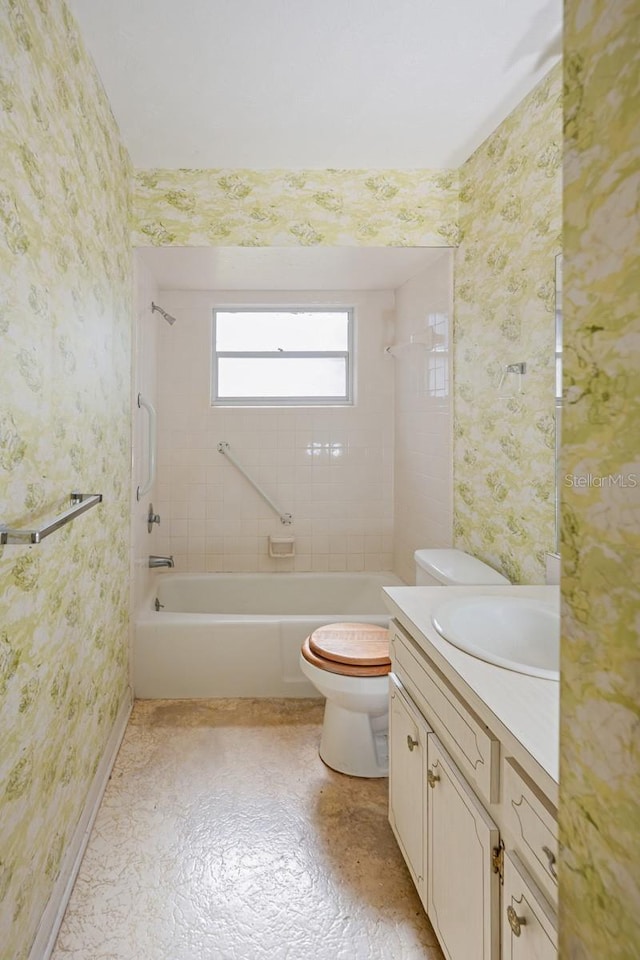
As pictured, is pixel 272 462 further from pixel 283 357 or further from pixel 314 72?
pixel 314 72

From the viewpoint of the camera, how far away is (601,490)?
0.46 m

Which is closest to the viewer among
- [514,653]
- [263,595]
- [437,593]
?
[514,653]

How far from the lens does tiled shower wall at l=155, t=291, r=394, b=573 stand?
3.39 meters

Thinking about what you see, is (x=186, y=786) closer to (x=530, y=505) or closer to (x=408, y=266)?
(x=530, y=505)

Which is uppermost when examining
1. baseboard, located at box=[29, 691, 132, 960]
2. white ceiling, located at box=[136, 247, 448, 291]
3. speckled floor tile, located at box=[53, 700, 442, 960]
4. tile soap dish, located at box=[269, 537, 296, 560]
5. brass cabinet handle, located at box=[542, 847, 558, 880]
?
white ceiling, located at box=[136, 247, 448, 291]

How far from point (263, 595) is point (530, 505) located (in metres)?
1.89

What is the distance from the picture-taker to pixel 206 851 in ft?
5.47

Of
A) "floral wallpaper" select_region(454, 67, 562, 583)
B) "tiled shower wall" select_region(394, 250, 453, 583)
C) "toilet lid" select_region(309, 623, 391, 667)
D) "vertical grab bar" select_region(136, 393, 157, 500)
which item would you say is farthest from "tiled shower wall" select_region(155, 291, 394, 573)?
"toilet lid" select_region(309, 623, 391, 667)

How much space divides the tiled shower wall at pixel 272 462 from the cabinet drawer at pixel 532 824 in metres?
2.60

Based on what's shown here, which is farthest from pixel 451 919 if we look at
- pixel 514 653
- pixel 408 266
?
pixel 408 266

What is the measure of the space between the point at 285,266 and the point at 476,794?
100.0 inches

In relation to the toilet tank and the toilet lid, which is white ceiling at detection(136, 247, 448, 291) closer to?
the toilet tank

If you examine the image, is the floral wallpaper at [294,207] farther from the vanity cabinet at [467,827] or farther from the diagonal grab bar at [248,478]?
the vanity cabinet at [467,827]

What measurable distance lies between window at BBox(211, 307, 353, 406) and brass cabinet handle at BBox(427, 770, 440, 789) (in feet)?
8.38
